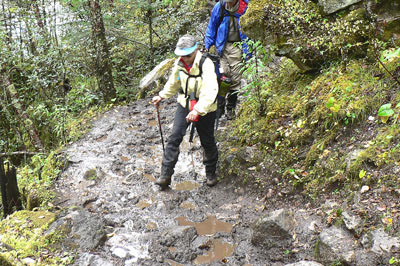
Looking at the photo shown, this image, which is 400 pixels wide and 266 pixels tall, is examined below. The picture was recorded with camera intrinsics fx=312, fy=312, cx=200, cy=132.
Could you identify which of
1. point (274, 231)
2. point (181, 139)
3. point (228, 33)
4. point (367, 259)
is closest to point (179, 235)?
point (274, 231)

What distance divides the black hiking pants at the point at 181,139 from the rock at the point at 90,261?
201 centimetres

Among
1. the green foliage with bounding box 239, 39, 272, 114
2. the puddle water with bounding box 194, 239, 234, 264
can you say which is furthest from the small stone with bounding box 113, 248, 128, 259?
the green foliage with bounding box 239, 39, 272, 114

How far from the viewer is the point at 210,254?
4074mm

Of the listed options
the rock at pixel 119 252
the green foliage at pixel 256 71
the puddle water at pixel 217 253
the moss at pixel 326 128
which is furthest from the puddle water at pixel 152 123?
the puddle water at pixel 217 253

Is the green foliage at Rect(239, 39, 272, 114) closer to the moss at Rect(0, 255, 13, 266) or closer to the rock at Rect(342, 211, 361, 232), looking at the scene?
the rock at Rect(342, 211, 361, 232)

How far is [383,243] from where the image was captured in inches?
120

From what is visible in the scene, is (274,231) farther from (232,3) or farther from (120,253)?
(232,3)

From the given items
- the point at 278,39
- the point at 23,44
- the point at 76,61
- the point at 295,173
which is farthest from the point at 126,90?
the point at 295,173

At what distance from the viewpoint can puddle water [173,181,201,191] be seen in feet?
19.0

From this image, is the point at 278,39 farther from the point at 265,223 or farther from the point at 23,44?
the point at 23,44

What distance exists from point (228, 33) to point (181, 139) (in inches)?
108

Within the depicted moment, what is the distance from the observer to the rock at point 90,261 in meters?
3.80

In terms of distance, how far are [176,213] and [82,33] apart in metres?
7.93

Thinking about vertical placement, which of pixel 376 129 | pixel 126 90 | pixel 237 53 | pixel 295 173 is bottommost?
pixel 126 90
